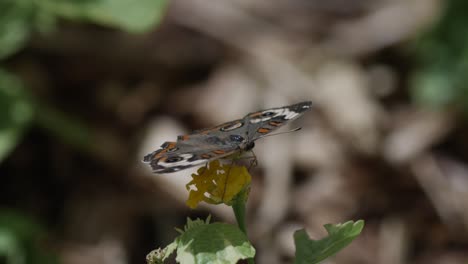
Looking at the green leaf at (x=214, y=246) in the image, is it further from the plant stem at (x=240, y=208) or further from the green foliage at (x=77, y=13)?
the green foliage at (x=77, y=13)

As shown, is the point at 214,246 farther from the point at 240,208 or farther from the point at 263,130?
the point at 263,130

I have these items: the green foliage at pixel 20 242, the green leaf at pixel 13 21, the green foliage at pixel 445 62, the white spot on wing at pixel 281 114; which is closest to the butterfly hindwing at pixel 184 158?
the white spot on wing at pixel 281 114

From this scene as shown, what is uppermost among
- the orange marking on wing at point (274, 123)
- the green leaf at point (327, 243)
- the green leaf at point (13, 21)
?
the green leaf at point (13, 21)

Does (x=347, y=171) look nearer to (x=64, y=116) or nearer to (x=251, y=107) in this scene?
(x=251, y=107)

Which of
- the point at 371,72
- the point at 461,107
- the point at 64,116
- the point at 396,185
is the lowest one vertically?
the point at 396,185

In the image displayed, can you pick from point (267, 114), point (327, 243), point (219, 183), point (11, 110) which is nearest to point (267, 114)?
point (267, 114)

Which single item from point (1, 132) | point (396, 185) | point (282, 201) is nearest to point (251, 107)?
point (282, 201)
